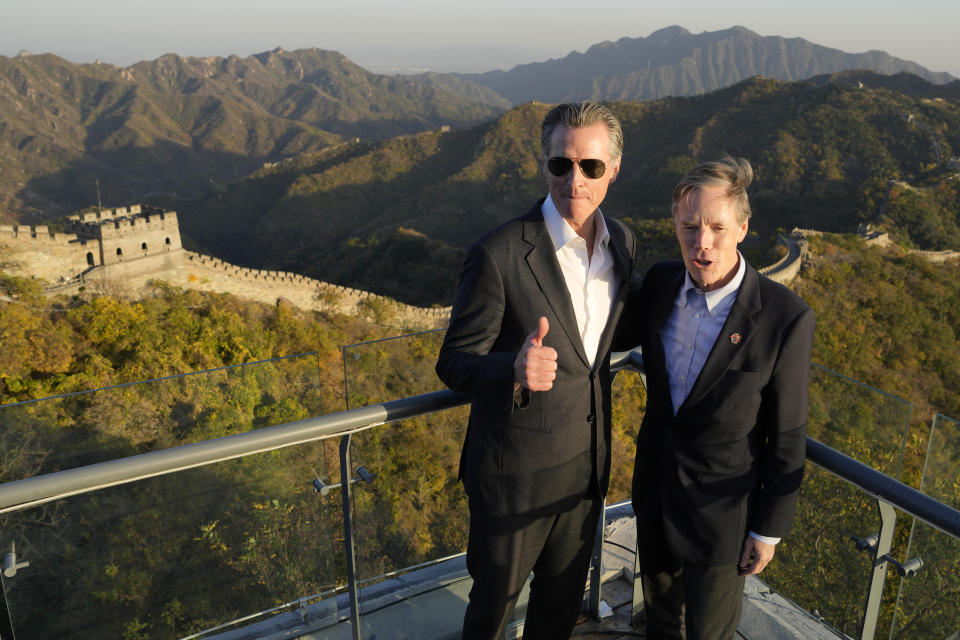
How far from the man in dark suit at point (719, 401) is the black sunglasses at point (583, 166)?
22 cm

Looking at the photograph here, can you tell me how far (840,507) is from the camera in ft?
6.82

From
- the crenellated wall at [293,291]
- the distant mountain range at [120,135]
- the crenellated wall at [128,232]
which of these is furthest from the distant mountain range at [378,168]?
the crenellated wall at [128,232]

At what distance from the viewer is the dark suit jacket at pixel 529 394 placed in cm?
176

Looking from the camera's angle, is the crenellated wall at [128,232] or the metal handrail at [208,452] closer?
the metal handrail at [208,452]

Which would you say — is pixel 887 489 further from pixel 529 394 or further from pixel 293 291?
pixel 293 291

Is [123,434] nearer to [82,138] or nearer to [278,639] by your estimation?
[278,639]

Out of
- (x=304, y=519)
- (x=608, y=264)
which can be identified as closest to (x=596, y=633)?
(x=304, y=519)

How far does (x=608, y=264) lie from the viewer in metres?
1.94

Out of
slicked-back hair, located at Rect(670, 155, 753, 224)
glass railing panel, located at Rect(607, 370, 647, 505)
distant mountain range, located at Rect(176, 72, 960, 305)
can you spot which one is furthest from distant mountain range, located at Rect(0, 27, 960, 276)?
slicked-back hair, located at Rect(670, 155, 753, 224)

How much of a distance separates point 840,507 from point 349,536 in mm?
1612

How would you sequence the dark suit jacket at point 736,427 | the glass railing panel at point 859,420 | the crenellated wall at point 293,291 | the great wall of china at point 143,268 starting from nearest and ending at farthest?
1. the dark suit jacket at point 736,427
2. the glass railing panel at point 859,420
3. the great wall of china at point 143,268
4. the crenellated wall at point 293,291

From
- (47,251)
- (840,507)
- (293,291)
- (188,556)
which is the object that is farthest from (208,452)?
(293,291)

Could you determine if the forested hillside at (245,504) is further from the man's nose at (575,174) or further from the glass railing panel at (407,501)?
the man's nose at (575,174)

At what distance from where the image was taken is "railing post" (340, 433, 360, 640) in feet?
6.66
